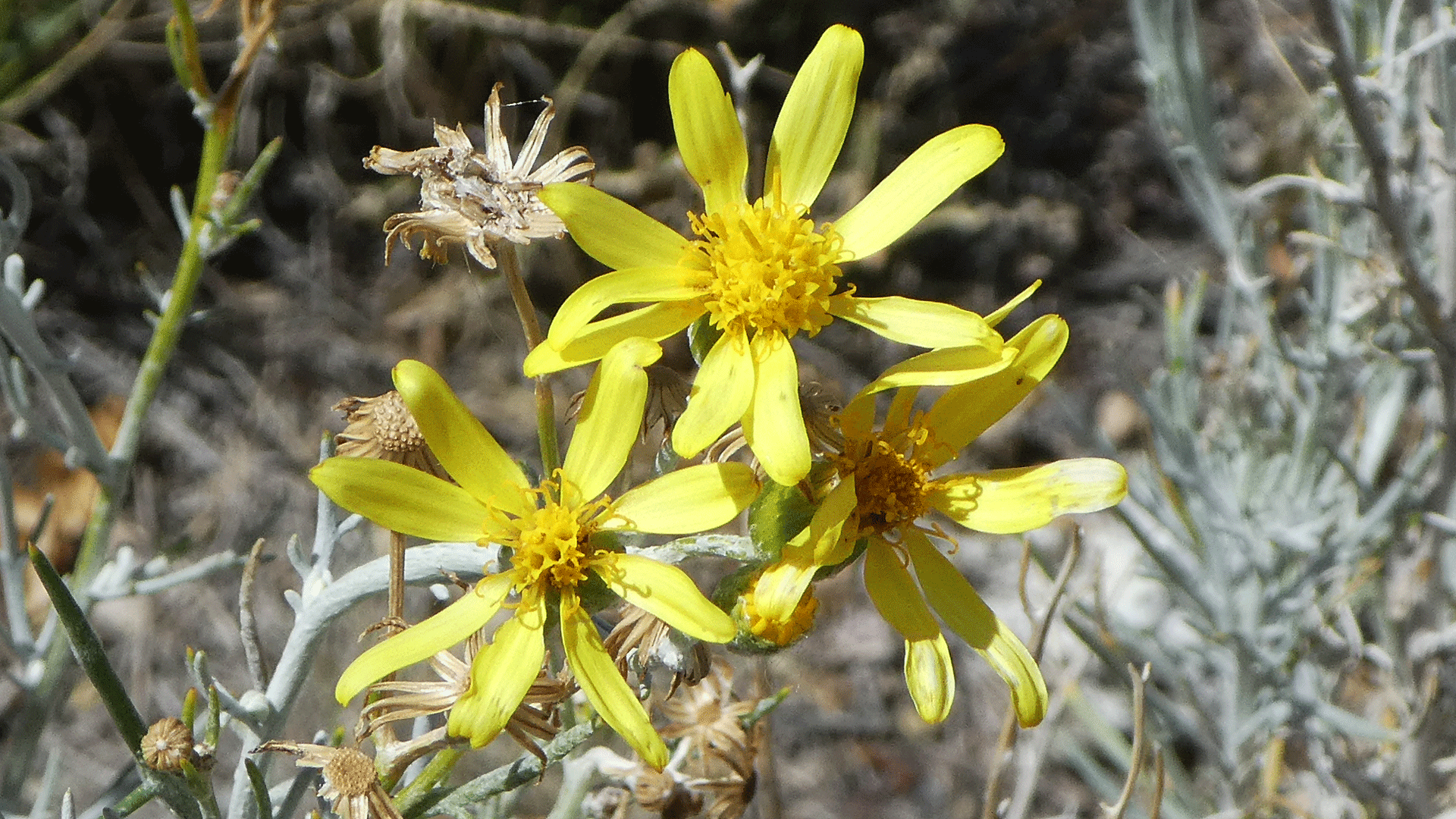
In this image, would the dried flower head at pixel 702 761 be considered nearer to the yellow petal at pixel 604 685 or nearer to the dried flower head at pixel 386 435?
the yellow petal at pixel 604 685

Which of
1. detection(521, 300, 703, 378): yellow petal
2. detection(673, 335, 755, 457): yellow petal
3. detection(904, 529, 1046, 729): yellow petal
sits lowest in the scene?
detection(904, 529, 1046, 729): yellow petal

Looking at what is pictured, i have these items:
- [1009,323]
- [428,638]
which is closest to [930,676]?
[428,638]

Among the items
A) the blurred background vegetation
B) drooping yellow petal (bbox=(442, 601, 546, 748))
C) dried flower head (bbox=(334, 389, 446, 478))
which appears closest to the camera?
drooping yellow petal (bbox=(442, 601, 546, 748))

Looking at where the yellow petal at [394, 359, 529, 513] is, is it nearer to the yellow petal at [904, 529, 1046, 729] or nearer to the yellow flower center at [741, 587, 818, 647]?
the yellow flower center at [741, 587, 818, 647]

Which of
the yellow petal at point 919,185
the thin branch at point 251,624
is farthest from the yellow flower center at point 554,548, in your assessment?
the yellow petal at point 919,185

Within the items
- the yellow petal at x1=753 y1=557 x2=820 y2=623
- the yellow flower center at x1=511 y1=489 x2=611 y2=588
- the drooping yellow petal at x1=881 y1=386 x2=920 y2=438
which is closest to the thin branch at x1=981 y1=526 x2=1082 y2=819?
the drooping yellow petal at x1=881 y1=386 x2=920 y2=438

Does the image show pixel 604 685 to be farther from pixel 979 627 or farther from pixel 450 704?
pixel 979 627
